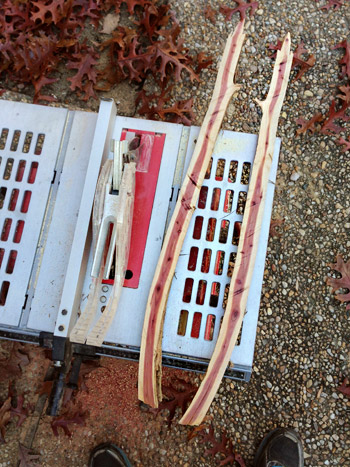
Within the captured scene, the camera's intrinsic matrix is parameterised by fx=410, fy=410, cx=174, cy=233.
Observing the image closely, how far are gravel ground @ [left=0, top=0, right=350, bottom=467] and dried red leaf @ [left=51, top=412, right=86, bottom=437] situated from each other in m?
0.07

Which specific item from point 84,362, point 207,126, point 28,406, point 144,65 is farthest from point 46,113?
point 28,406

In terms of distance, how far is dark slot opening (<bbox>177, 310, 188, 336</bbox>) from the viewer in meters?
1.80

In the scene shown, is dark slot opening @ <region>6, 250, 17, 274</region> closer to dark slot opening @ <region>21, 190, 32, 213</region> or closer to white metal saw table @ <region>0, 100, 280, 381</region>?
white metal saw table @ <region>0, 100, 280, 381</region>

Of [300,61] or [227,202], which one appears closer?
[227,202]

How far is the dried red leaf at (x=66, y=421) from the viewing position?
2.42 metres

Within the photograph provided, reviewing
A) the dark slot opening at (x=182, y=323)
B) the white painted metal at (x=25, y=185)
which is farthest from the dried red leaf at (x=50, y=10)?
the dark slot opening at (x=182, y=323)

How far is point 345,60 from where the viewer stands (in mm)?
2811

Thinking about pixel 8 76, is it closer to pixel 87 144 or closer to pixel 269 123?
pixel 87 144

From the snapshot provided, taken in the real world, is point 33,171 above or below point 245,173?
below

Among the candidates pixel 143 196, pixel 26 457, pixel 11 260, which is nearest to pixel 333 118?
pixel 143 196

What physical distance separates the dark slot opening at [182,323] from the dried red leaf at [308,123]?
62.5 inches

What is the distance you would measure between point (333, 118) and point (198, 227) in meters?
1.48

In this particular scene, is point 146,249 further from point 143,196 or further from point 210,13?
point 210,13

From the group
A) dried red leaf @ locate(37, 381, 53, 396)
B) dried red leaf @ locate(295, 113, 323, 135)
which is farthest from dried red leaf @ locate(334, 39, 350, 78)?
dried red leaf @ locate(37, 381, 53, 396)
